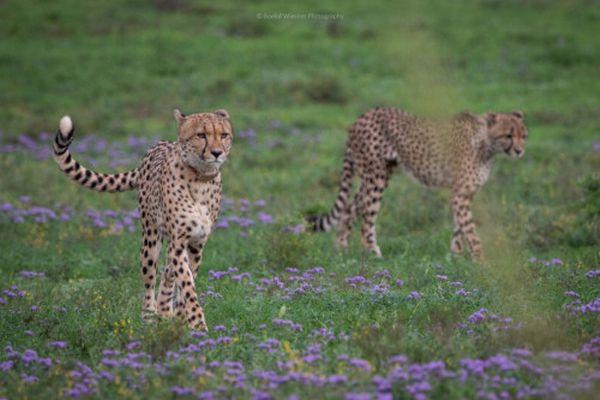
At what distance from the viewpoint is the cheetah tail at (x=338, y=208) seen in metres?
9.91

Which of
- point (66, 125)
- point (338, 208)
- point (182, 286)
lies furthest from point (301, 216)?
point (66, 125)

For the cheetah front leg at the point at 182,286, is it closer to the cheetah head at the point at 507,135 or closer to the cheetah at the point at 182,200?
the cheetah at the point at 182,200

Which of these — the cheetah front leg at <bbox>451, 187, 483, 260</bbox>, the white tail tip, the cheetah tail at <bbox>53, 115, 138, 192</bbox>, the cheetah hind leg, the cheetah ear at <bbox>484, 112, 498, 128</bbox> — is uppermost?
the cheetah ear at <bbox>484, 112, 498, 128</bbox>

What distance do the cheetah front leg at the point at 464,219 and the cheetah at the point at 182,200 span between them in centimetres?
337

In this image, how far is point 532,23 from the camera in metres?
21.4

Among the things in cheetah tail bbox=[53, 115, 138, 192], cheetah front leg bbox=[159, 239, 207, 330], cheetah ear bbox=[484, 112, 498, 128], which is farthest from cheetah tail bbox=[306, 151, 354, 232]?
cheetah front leg bbox=[159, 239, 207, 330]

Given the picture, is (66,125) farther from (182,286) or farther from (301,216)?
(301,216)

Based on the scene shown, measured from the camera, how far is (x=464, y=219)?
9633mm

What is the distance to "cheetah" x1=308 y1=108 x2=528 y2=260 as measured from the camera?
981 centimetres

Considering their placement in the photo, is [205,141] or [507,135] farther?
[507,135]

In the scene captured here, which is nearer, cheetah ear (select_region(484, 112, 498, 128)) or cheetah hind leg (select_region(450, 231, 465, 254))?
cheetah hind leg (select_region(450, 231, 465, 254))

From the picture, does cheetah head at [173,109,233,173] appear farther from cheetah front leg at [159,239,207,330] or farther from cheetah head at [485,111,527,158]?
cheetah head at [485,111,527,158]

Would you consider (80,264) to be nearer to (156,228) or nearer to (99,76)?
(156,228)

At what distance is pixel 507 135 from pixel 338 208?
6.09ft
